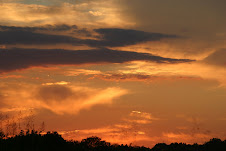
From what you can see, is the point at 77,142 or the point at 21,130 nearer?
the point at 21,130

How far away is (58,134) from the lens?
37.0 meters

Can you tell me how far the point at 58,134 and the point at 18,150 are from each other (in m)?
4.80

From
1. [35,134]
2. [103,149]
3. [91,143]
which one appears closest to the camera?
[35,134]

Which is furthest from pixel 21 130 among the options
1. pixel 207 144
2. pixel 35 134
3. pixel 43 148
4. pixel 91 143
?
pixel 207 144

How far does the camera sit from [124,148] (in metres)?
41.8

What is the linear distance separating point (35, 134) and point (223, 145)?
2401 centimetres

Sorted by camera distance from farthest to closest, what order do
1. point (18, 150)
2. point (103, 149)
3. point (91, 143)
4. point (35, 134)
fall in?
point (91, 143) → point (103, 149) → point (35, 134) → point (18, 150)

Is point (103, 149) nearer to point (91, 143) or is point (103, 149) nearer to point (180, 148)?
point (91, 143)

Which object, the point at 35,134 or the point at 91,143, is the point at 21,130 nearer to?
the point at 35,134

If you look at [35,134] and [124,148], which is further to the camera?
[124,148]

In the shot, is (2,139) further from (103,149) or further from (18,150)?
(103,149)

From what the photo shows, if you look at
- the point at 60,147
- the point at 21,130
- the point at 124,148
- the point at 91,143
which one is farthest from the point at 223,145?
the point at 21,130

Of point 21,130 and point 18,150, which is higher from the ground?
point 21,130

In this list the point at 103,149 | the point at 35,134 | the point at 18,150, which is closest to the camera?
the point at 18,150
